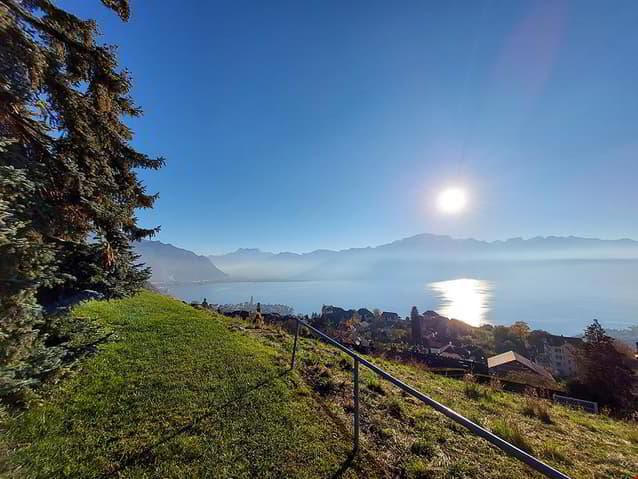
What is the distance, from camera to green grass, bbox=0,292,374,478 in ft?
8.38

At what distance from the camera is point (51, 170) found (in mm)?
3953

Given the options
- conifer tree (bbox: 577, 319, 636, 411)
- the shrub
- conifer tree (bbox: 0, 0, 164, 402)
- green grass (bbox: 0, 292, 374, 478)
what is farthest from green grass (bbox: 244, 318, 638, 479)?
conifer tree (bbox: 577, 319, 636, 411)

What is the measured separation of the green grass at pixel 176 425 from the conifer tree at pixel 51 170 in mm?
718

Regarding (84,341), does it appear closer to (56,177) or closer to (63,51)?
(56,177)

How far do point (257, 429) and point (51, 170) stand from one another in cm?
491

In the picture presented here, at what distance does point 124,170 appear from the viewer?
561 cm

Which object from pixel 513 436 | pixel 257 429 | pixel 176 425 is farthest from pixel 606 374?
pixel 176 425

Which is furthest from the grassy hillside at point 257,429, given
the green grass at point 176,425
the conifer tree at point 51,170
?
the conifer tree at point 51,170

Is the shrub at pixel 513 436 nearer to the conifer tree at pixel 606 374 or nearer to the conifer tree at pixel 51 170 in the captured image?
the conifer tree at pixel 51 170

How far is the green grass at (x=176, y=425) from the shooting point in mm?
2555

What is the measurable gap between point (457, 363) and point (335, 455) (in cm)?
2077

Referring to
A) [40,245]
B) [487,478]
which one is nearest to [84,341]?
[40,245]

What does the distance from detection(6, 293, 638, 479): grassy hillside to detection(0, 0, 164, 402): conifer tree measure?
0.89m

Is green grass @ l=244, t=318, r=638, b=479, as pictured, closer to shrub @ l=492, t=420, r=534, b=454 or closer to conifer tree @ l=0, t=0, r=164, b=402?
shrub @ l=492, t=420, r=534, b=454
